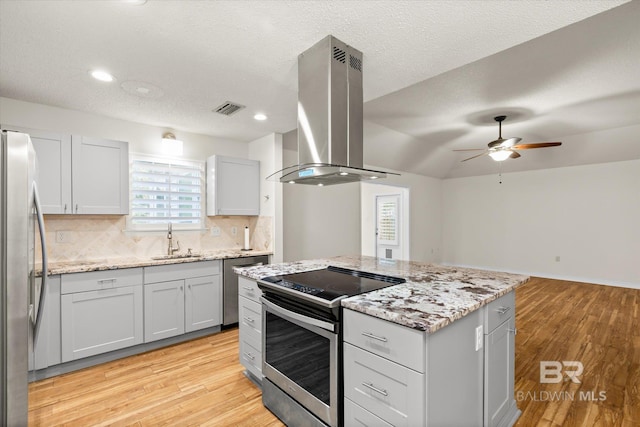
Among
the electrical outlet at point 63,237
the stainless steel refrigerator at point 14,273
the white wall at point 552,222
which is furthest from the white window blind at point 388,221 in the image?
the stainless steel refrigerator at point 14,273

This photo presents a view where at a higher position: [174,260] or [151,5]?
[151,5]

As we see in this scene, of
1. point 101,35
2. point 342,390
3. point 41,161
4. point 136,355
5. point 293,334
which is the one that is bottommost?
point 136,355

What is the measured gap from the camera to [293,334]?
1.86m

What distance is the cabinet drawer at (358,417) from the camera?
1.40 metres

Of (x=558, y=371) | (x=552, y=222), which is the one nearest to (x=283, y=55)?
(x=558, y=371)

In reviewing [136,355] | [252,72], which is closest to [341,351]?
[252,72]

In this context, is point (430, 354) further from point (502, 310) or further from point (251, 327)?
point (251, 327)

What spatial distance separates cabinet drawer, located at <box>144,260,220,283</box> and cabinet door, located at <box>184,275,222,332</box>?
0.21 feet

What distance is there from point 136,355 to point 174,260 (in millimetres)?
964

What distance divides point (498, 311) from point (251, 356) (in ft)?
5.86

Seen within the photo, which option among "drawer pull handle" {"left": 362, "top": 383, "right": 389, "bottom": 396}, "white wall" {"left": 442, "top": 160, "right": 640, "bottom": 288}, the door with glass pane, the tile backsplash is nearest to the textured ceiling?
the tile backsplash

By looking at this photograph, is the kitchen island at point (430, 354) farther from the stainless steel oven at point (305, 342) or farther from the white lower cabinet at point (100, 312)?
the white lower cabinet at point (100, 312)

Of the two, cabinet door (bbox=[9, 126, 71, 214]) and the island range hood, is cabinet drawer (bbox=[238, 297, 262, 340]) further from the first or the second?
cabinet door (bbox=[9, 126, 71, 214])

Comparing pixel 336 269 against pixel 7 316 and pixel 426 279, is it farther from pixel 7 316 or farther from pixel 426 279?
pixel 7 316
